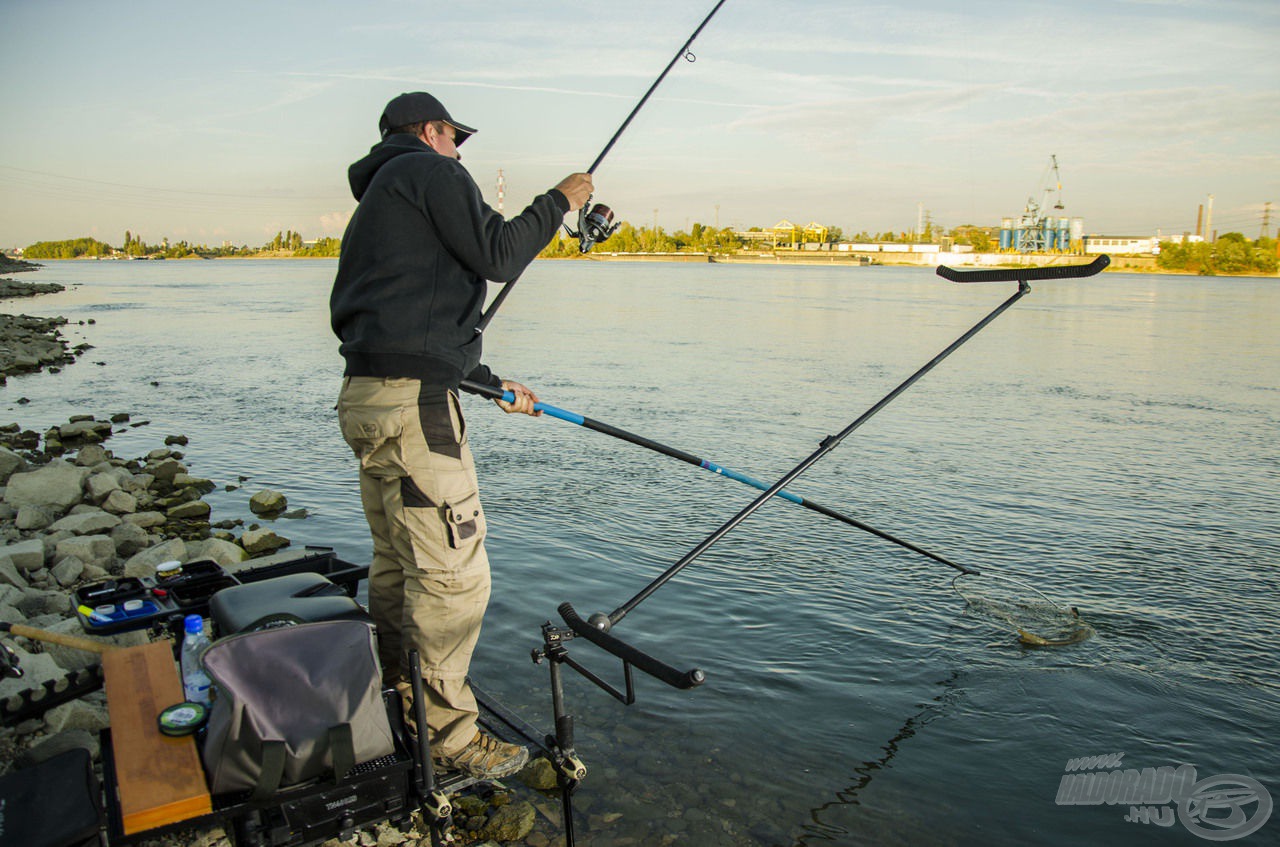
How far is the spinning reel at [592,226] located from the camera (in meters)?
3.90

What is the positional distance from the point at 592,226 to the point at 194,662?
2310 mm

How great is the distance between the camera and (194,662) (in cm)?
328

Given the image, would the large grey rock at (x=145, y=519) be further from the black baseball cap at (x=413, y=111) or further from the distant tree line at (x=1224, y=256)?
the distant tree line at (x=1224, y=256)

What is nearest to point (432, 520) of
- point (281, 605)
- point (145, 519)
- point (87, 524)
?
point (281, 605)

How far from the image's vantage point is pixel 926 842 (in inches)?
145

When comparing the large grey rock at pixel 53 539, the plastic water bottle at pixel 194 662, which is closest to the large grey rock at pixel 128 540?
the large grey rock at pixel 53 539

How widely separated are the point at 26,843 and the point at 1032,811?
12.1 ft

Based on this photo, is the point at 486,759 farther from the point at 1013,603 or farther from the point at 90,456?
the point at 90,456

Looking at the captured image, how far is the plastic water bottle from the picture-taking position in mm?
3033

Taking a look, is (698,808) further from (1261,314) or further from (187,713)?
(1261,314)

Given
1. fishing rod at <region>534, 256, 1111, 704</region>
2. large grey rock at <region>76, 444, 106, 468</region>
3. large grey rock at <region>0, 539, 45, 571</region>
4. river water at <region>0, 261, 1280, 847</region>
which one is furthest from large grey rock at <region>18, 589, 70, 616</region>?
large grey rock at <region>76, 444, 106, 468</region>

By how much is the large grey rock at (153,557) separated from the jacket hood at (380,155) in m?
3.58

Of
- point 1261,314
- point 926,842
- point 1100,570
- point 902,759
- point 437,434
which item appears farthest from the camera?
point 1261,314

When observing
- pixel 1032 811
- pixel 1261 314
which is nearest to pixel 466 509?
pixel 1032 811
